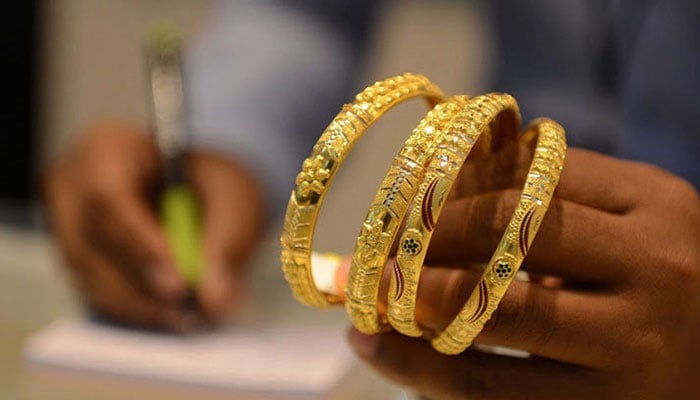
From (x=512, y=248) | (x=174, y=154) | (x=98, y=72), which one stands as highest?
(x=512, y=248)

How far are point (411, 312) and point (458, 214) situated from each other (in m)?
0.04

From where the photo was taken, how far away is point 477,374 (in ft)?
1.13

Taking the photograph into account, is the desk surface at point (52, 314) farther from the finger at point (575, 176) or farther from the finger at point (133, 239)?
the finger at point (575, 176)

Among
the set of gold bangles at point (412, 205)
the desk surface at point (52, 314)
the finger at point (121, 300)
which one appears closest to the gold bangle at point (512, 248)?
the set of gold bangles at point (412, 205)

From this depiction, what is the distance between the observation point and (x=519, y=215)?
1.01ft

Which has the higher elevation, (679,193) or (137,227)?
(679,193)

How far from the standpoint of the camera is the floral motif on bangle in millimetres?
322

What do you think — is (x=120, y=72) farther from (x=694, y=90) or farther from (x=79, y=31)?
(x=694, y=90)

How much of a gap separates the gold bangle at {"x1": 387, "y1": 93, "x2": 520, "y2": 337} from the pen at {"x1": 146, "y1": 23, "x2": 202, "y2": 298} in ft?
1.06

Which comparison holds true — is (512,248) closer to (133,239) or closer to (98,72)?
(133,239)

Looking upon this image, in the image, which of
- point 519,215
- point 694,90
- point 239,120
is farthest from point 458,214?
point 239,120

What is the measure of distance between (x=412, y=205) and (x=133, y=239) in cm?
37

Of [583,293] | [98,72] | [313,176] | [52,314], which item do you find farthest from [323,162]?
[98,72]

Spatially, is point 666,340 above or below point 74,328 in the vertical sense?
above
